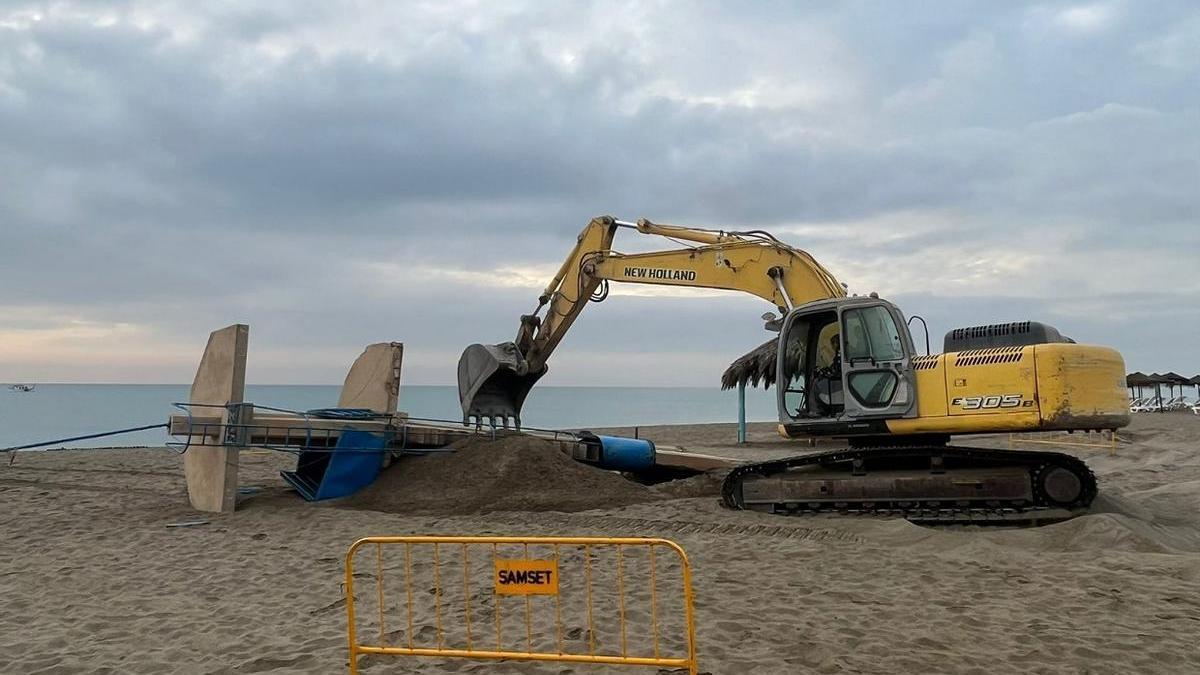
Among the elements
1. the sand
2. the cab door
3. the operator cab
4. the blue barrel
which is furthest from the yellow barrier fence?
the blue barrel

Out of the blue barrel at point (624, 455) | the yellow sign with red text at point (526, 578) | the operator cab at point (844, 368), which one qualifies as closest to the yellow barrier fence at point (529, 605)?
the yellow sign with red text at point (526, 578)

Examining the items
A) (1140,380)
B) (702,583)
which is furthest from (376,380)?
(1140,380)

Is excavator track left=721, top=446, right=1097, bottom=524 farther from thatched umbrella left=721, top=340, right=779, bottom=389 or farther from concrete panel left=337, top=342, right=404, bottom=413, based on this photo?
thatched umbrella left=721, top=340, right=779, bottom=389

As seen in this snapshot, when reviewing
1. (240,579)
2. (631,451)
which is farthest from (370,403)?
(240,579)

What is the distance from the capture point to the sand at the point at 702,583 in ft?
16.9

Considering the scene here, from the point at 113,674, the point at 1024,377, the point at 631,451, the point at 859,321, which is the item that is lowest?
the point at 113,674

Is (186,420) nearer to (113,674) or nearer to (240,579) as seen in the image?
(240,579)

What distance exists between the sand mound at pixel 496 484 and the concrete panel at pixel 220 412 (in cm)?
152

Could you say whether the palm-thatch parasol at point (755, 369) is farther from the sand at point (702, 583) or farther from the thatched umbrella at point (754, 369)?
the sand at point (702, 583)

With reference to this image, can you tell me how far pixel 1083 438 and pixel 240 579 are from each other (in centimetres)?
2401

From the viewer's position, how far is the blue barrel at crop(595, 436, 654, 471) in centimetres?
1387

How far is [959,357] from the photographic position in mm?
9516

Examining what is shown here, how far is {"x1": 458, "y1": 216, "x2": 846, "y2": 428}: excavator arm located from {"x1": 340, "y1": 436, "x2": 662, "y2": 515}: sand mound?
33.3 inches

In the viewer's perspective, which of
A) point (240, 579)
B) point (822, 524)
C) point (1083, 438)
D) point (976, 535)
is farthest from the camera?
point (1083, 438)
